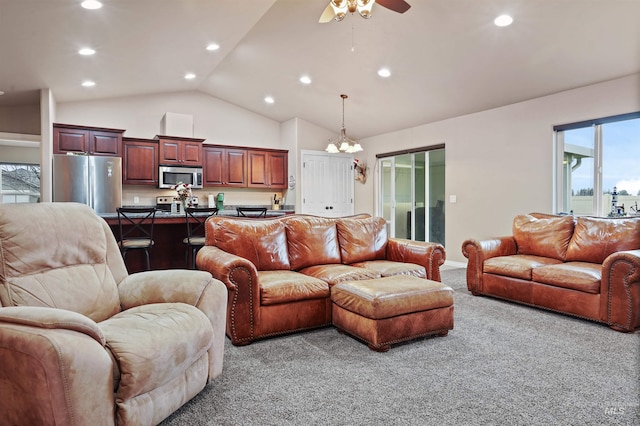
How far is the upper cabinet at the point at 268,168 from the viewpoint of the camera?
7941 mm

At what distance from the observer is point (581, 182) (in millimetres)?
4949

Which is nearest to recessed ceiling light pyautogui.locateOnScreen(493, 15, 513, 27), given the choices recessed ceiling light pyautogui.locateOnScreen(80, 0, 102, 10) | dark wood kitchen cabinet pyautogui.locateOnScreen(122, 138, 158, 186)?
recessed ceiling light pyautogui.locateOnScreen(80, 0, 102, 10)

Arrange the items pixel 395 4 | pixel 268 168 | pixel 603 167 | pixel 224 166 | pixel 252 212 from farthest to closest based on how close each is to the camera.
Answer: pixel 268 168, pixel 224 166, pixel 252 212, pixel 603 167, pixel 395 4

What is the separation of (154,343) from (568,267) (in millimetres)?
3626

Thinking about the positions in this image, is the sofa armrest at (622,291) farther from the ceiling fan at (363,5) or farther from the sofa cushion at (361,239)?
the ceiling fan at (363,5)

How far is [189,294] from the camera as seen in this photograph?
6.95ft

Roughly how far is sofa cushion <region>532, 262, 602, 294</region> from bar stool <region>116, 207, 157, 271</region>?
412 centimetres

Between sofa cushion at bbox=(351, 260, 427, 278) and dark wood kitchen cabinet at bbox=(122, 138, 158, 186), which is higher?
dark wood kitchen cabinet at bbox=(122, 138, 158, 186)

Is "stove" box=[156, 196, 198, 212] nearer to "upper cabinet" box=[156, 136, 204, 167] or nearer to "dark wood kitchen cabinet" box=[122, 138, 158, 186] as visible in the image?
"dark wood kitchen cabinet" box=[122, 138, 158, 186]

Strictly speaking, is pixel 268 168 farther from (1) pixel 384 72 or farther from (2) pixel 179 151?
(1) pixel 384 72

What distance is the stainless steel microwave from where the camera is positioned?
6.97 meters

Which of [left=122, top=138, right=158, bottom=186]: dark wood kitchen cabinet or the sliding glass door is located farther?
the sliding glass door

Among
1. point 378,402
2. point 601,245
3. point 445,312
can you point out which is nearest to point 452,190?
point 601,245

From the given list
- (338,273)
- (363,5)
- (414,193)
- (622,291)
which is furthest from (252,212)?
(622,291)
